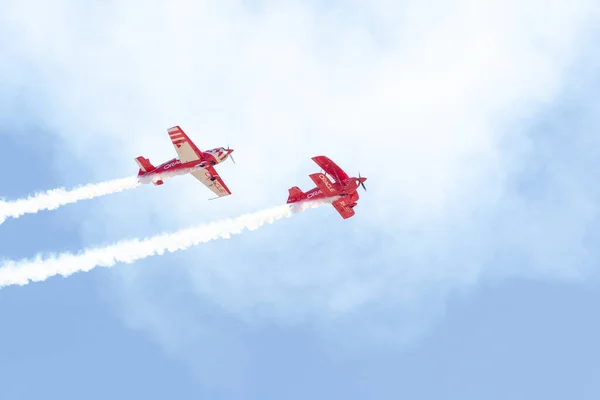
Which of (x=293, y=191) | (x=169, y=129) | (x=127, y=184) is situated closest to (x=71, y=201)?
(x=127, y=184)

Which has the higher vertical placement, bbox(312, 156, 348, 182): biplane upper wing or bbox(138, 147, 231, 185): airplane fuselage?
bbox(138, 147, 231, 185): airplane fuselage

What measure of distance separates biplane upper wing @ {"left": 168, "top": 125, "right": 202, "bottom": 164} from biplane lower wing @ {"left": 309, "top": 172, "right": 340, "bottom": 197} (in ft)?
33.5

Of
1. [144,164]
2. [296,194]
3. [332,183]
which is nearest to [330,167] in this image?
[332,183]

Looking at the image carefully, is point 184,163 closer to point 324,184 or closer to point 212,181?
point 212,181

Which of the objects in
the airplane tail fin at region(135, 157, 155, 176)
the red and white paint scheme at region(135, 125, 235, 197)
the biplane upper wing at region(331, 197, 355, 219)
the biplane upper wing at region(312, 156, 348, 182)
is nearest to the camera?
the biplane upper wing at region(312, 156, 348, 182)

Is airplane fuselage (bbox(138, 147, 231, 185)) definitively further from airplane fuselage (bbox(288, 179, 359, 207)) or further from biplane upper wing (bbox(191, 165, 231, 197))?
airplane fuselage (bbox(288, 179, 359, 207))

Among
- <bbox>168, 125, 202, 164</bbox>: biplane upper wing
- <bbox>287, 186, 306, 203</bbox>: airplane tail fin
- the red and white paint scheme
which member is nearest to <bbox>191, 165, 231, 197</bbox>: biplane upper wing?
the red and white paint scheme

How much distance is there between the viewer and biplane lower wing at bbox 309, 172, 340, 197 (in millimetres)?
88875

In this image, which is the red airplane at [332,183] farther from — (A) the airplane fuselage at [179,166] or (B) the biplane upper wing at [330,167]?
(A) the airplane fuselage at [179,166]

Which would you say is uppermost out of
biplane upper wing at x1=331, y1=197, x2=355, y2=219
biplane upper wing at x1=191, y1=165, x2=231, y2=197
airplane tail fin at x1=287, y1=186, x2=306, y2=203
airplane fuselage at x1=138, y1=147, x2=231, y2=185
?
biplane upper wing at x1=191, y1=165, x2=231, y2=197

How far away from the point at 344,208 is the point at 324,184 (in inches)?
163

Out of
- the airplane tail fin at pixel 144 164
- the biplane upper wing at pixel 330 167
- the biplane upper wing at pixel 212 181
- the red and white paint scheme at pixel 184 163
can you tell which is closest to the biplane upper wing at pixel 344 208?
the biplane upper wing at pixel 330 167

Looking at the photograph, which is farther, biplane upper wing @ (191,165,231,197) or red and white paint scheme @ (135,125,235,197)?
biplane upper wing @ (191,165,231,197)

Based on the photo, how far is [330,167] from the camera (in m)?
89.9
